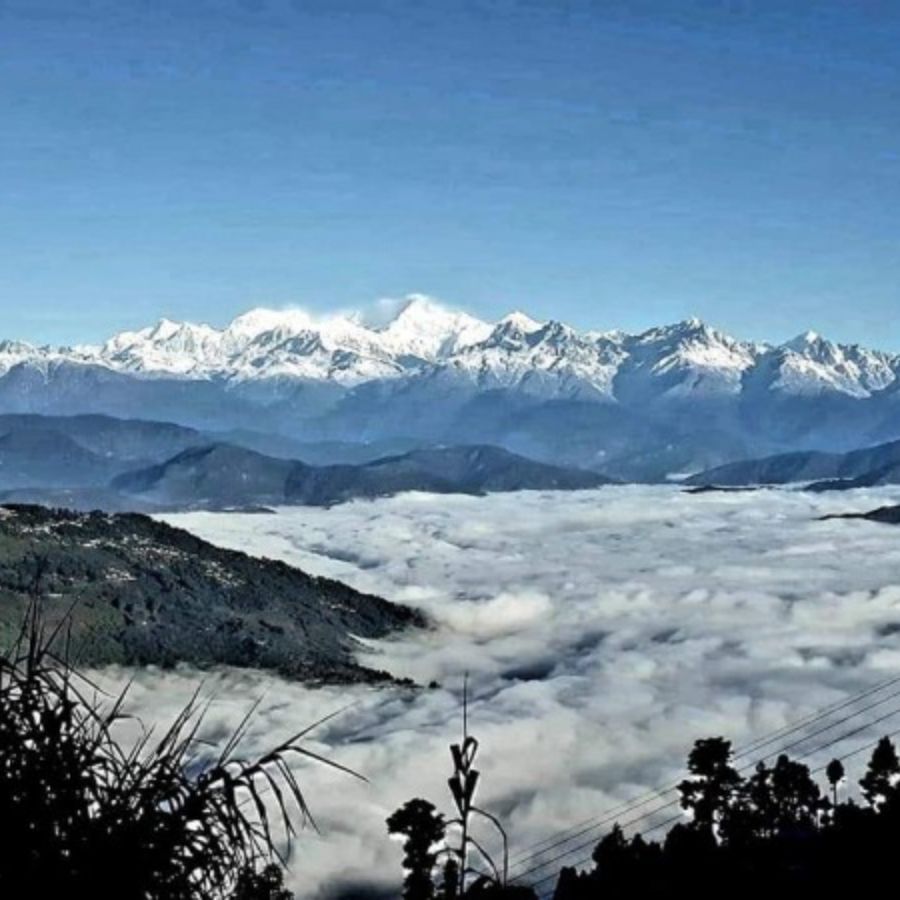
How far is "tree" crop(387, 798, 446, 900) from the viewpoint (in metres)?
93.8

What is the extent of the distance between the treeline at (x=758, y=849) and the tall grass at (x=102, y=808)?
50048mm

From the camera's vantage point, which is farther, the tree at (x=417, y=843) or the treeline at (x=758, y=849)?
the tree at (x=417, y=843)

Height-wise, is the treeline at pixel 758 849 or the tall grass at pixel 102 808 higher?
the tall grass at pixel 102 808

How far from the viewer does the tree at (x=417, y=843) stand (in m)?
93.8

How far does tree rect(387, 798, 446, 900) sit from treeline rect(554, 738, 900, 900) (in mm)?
11021

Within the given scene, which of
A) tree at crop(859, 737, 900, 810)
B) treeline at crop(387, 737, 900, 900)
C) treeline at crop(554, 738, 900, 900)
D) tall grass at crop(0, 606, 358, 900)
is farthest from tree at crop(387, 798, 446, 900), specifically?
tall grass at crop(0, 606, 358, 900)

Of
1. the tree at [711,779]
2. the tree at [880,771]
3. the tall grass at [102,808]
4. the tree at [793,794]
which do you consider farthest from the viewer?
the tree at [793,794]

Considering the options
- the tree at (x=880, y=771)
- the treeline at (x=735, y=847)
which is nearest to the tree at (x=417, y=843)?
the treeline at (x=735, y=847)

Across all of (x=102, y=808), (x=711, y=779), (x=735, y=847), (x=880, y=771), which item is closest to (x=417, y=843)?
(x=711, y=779)

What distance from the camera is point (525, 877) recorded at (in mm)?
199500

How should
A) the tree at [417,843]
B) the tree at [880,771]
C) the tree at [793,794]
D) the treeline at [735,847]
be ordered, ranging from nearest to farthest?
the treeline at [735,847] → the tree at [417,843] → the tree at [880,771] → the tree at [793,794]

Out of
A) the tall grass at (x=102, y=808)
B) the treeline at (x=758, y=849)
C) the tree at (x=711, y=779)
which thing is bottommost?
the treeline at (x=758, y=849)

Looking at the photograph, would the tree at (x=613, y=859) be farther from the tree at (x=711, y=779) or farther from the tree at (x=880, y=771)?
the tree at (x=880, y=771)

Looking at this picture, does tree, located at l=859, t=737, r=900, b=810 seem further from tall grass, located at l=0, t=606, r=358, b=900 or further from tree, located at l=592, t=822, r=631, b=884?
tall grass, located at l=0, t=606, r=358, b=900
